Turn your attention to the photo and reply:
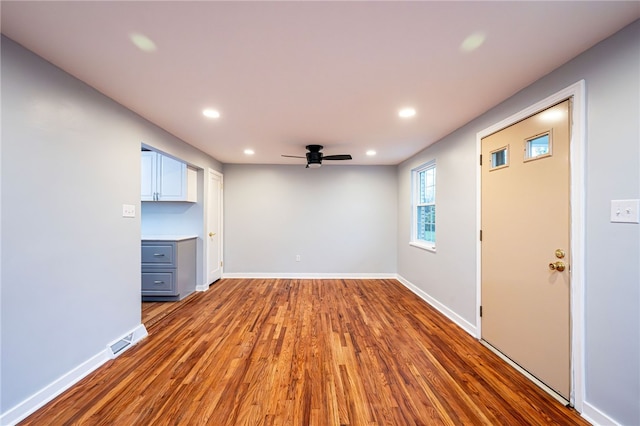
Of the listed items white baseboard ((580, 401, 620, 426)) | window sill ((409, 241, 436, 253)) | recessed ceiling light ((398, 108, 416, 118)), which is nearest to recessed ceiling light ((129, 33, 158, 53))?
recessed ceiling light ((398, 108, 416, 118))

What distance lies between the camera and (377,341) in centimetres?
255

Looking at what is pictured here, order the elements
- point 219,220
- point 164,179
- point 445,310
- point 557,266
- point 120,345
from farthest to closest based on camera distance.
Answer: point 219,220 < point 164,179 < point 445,310 < point 120,345 < point 557,266

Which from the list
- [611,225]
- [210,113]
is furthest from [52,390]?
[611,225]

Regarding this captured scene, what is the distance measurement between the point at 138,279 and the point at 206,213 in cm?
188

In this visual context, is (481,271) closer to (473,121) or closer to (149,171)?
(473,121)

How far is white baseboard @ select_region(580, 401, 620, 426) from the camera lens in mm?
1456

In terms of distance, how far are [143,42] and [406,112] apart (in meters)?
2.21

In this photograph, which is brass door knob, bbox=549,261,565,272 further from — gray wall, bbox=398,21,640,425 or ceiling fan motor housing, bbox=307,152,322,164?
ceiling fan motor housing, bbox=307,152,322,164

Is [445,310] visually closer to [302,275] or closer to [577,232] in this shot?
[577,232]

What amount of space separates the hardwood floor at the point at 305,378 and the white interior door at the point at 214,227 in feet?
4.79

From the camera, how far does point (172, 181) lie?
409 centimetres

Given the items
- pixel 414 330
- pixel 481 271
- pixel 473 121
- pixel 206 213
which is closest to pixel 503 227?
pixel 481 271

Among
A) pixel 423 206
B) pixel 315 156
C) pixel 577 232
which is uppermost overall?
pixel 315 156

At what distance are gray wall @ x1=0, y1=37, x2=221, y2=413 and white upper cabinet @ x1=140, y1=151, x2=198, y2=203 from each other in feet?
5.18
